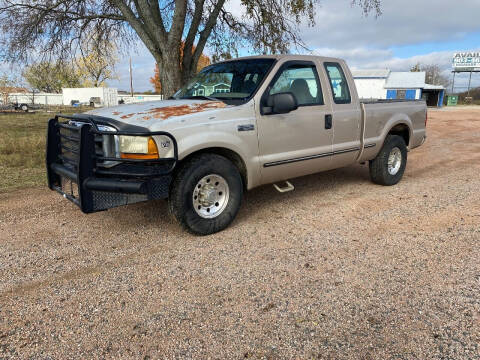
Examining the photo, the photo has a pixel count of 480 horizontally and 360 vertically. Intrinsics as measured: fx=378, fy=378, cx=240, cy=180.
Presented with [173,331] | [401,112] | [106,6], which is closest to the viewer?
[173,331]

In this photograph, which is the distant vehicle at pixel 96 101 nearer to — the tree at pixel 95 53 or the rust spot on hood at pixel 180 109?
the tree at pixel 95 53

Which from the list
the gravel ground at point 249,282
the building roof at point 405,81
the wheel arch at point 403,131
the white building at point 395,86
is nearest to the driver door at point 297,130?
the gravel ground at point 249,282

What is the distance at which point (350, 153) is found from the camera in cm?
552

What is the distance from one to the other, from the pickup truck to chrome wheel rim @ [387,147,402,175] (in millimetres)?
547

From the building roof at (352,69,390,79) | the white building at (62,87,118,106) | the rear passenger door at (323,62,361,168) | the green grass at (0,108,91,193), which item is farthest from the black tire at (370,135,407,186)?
the white building at (62,87,118,106)

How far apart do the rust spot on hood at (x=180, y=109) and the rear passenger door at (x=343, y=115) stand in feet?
5.83

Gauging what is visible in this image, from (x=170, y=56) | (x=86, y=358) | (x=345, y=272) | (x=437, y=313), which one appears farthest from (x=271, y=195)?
(x=170, y=56)

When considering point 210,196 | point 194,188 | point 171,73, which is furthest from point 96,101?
point 194,188

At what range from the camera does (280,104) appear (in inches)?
166

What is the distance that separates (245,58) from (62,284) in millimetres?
3553

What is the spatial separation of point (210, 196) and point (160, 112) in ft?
3.39

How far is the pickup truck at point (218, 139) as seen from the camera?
358 cm

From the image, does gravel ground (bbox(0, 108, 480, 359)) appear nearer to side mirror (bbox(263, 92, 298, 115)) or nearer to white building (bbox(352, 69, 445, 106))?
side mirror (bbox(263, 92, 298, 115))

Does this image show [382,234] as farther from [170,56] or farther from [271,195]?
[170,56]
